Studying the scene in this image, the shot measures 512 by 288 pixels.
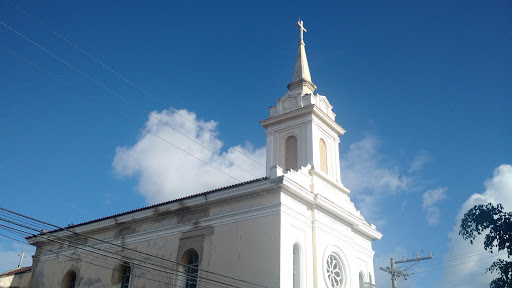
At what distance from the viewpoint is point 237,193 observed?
19.2 metres

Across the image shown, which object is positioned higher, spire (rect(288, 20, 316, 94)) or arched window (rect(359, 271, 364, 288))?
spire (rect(288, 20, 316, 94))

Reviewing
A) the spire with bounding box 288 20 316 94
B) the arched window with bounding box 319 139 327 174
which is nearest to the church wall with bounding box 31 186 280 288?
the arched window with bounding box 319 139 327 174

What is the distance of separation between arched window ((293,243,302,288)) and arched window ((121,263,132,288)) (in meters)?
7.73

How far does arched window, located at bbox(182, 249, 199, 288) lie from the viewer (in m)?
19.6

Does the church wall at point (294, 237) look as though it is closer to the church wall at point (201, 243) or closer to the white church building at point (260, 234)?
the white church building at point (260, 234)

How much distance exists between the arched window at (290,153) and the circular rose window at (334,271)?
4980 millimetres

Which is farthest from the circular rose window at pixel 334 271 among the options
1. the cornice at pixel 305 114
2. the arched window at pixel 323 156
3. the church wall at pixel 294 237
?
the cornice at pixel 305 114

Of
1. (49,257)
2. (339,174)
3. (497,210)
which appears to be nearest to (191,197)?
(339,174)

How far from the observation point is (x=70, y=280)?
951 inches

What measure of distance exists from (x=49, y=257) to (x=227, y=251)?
11.9m

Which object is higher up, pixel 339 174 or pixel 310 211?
pixel 339 174

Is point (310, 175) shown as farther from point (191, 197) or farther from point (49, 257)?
point (49, 257)

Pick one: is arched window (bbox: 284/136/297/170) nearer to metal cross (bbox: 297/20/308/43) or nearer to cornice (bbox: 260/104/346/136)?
cornice (bbox: 260/104/346/136)

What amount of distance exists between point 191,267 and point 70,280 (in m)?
8.15
